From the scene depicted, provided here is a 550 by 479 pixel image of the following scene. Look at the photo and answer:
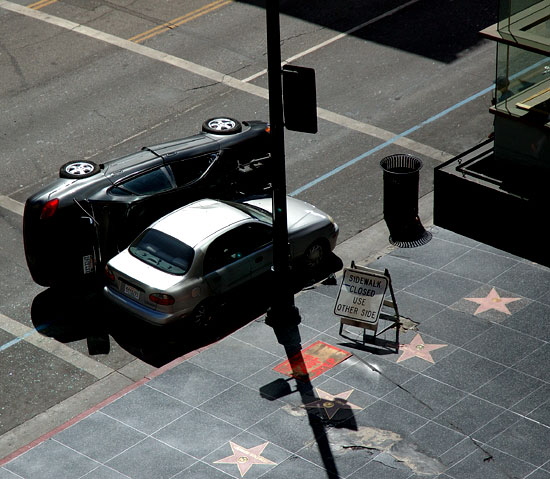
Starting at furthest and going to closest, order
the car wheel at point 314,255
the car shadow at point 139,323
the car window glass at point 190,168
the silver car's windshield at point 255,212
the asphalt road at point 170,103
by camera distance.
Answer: the car window glass at point 190,168 < the car wheel at point 314,255 < the silver car's windshield at point 255,212 < the car shadow at point 139,323 < the asphalt road at point 170,103

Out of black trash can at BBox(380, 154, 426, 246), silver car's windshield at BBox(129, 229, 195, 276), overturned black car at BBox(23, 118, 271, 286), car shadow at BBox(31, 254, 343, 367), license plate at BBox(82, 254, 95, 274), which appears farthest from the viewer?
black trash can at BBox(380, 154, 426, 246)

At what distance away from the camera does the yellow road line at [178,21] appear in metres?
24.7

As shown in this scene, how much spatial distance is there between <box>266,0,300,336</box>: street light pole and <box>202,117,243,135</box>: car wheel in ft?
9.19

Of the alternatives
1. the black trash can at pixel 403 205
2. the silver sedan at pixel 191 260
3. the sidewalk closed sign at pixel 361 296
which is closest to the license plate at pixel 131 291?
the silver sedan at pixel 191 260

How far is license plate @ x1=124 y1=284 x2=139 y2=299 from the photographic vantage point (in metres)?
14.9

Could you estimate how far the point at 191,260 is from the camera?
48.5 ft

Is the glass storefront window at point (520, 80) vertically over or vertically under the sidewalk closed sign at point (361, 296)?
over

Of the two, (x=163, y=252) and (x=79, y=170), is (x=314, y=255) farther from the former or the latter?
(x=79, y=170)

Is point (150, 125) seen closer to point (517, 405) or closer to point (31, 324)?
→ point (31, 324)

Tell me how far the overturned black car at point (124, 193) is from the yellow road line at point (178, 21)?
767cm

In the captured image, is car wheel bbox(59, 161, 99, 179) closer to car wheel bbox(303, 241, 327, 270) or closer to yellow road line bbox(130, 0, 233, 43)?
car wheel bbox(303, 241, 327, 270)

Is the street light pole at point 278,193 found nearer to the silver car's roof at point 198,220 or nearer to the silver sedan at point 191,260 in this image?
the silver sedan at point 191,260

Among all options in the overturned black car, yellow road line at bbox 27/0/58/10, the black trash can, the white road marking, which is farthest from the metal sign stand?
yellow road line at bbox 27/0/58/10

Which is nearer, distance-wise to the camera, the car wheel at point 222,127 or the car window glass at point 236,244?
the car window glass at point 236,244
